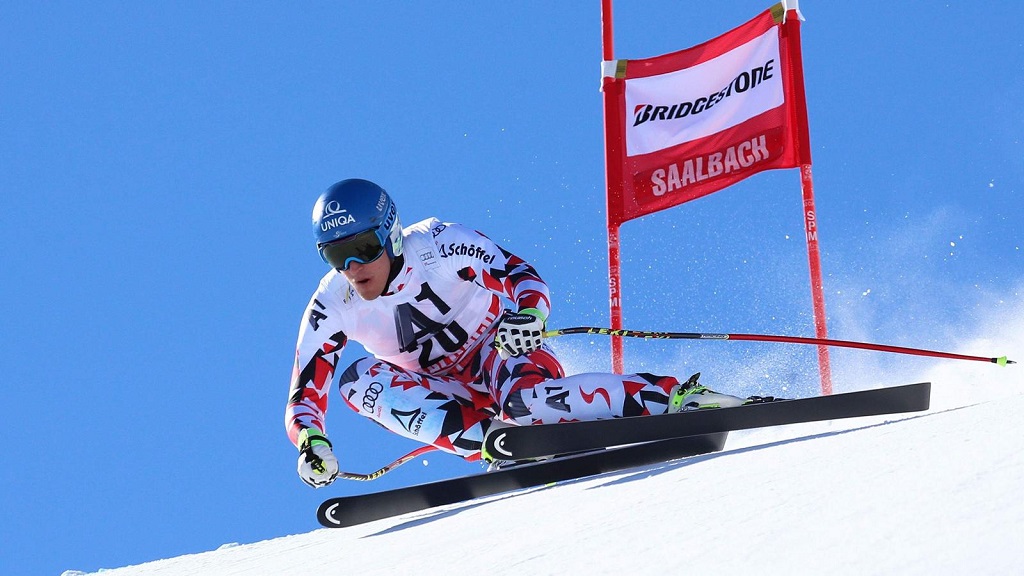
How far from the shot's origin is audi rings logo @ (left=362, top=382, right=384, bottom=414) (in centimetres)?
493

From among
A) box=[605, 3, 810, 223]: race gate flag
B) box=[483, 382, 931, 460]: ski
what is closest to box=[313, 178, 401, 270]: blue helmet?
box=[483, 382, 931, 460]: ski

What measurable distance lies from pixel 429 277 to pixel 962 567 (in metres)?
3.55

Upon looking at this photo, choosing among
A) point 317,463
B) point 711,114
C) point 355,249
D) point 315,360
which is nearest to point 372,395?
point 315,360

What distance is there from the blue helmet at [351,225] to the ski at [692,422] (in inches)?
40.1

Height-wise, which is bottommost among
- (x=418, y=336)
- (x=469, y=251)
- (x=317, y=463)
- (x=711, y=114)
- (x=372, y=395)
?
(x=317, y=463)

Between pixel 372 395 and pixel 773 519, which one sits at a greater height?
pixel 372 395

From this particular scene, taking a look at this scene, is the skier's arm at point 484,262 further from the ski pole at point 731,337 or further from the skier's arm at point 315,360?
the skier's arm at point 315,360

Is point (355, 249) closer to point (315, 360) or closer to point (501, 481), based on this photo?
point (315, 360)

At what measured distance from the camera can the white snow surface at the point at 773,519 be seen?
6.09 feet

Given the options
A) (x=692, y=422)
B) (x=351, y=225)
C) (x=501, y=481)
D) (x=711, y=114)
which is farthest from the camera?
(x=711, y=114)

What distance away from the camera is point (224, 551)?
5496 millimetres

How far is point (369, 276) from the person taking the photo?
485 cm

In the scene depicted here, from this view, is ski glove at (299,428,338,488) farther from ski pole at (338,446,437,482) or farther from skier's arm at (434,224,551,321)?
skier's arm at (434,224,551,321)

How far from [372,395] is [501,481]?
0.80 meters
